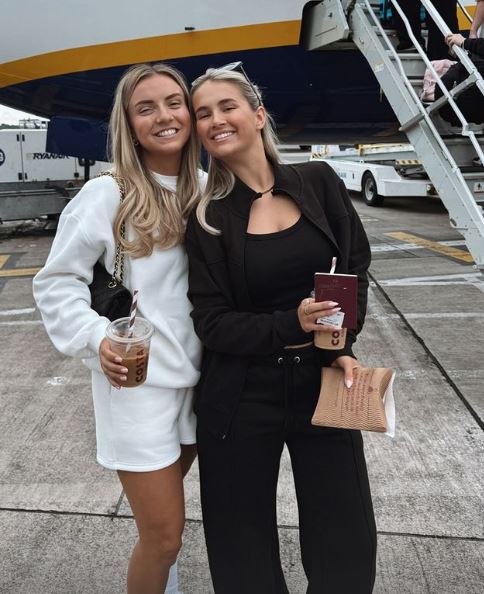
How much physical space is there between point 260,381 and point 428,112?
10.8 feet

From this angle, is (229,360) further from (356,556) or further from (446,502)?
(446,502)

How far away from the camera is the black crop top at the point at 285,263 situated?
170cm

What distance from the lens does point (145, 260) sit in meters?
1.76

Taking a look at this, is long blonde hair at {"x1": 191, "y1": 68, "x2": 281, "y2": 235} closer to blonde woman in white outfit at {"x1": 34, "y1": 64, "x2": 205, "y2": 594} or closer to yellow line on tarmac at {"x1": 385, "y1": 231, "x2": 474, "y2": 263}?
blonde woman in white outfit at {"x1": 34, "y1": 64, "x2": 205, "y2": 594}

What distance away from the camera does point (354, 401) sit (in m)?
1.70

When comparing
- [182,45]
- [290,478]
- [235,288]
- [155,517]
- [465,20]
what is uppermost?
[465,20]

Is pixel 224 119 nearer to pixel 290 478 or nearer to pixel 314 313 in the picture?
pixel 314 313

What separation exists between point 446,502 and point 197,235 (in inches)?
77.8

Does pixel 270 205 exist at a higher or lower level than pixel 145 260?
higher

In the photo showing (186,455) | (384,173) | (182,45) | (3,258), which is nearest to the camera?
(186,455)

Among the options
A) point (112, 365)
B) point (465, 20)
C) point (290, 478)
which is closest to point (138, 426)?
point (112, 365)

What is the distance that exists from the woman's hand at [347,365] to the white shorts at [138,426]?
1.61 ft

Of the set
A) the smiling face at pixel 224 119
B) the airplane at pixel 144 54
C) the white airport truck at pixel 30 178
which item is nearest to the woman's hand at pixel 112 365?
the smiling face at pixel 224 119

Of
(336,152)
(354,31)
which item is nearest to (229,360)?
(354,31)
